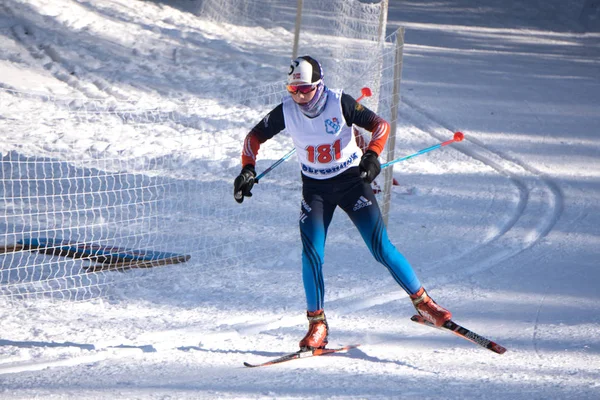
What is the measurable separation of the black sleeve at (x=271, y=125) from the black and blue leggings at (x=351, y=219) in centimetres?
36

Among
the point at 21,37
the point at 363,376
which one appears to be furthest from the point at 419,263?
the point at 21,37

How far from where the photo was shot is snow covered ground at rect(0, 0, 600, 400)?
4.04m

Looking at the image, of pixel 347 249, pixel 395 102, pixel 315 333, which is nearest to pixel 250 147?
pixel 315 333

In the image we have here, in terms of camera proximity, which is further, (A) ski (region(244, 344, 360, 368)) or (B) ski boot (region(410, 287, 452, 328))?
(B) ski boot (region(410, 287, 452, 328))

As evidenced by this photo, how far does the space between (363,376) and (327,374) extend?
0.19m

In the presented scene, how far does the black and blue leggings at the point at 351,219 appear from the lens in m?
4.19

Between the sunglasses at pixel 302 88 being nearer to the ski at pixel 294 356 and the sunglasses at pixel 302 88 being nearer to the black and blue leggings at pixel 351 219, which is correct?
the black and blue leggings at pixel 351 219

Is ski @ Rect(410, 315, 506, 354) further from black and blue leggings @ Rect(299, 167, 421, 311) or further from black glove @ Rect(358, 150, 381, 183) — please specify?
black glove @ Rect(358, 150, 381, 183)

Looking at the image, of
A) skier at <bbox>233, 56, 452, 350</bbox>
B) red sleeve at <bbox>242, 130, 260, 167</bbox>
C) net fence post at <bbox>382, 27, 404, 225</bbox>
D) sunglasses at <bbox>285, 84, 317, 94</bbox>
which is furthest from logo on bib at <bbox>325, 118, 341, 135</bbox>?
net fence post at <bbox>382, 27, 404, 225</bbox>

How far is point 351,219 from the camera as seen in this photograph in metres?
4.25

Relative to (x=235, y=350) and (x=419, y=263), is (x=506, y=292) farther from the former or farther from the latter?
(x=235, y=350)

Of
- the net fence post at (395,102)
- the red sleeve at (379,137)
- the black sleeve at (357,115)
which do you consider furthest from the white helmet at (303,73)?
the net fence post at (395,102)

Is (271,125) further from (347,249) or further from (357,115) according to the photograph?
(347,249)

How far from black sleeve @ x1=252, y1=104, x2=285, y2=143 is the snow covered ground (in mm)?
1230
